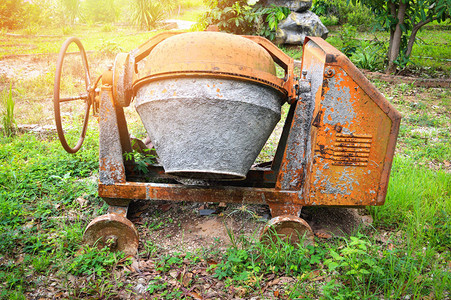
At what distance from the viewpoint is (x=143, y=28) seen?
1409 centimetres

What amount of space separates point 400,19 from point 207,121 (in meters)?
6.26

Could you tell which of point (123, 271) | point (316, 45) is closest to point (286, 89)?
point (316, 45)

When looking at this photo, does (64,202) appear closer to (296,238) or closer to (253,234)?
(253,234)

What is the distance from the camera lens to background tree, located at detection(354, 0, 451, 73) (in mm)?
6449

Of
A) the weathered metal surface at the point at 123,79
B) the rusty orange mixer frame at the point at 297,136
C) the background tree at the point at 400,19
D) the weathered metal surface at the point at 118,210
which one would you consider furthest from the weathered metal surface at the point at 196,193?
the background tree at the point at 400,19

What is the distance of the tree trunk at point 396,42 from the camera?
21.9 ft

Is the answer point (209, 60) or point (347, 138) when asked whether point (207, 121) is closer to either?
point (209, 60)

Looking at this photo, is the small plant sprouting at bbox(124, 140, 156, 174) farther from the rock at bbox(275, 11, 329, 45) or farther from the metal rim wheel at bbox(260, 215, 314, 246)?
the rock at bbox(275, 11, 329, 45)

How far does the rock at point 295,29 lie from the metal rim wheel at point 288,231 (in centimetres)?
775

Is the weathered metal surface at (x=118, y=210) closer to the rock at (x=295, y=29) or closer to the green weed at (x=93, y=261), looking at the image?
the green weed at (x=93, y=261)

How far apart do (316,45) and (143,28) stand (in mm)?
12980

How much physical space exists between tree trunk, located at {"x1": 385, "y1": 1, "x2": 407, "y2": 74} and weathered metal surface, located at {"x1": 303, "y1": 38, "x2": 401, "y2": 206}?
5.38 m

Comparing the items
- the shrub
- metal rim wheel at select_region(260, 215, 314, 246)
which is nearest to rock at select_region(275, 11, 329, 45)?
the shrub

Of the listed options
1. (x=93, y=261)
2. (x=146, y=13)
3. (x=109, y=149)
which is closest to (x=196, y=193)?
(x=109, y=149)
